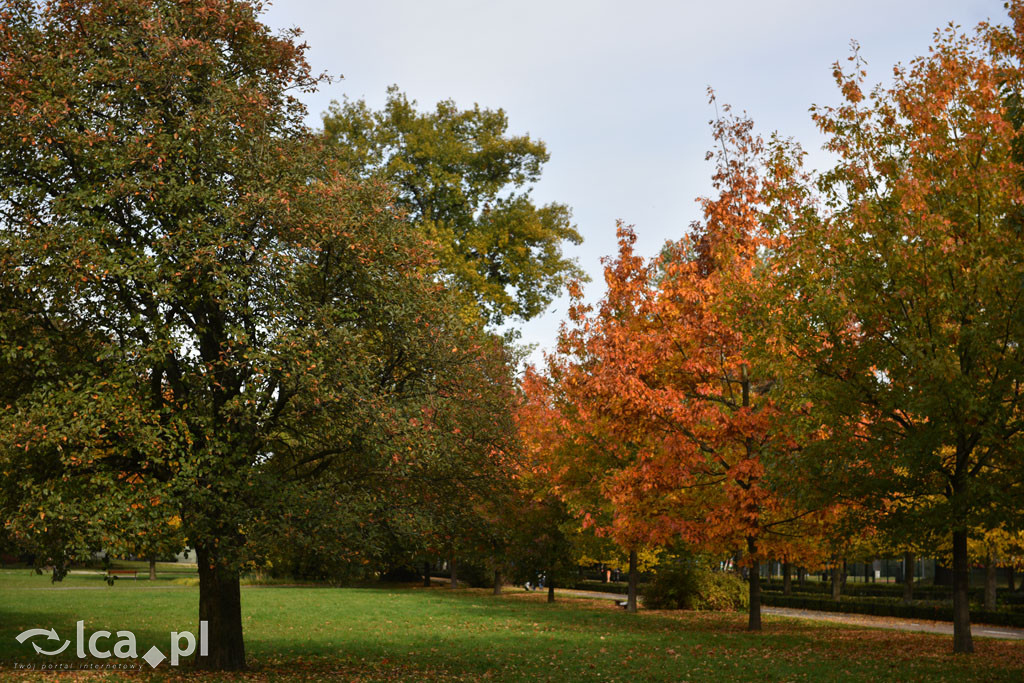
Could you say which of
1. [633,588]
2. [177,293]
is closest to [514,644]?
[177,293]

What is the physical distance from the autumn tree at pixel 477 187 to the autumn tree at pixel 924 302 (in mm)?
16960

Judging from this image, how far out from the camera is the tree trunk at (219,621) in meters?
14.5

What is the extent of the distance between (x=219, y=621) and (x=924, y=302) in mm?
13244

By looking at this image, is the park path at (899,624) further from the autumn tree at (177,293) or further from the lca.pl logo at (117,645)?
the lca.pl logo at (117,645)

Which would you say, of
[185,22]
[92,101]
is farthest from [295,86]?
[92,101]

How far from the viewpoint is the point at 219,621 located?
14.6 metres

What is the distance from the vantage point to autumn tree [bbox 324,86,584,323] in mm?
32969

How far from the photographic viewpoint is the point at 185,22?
14.0 meters

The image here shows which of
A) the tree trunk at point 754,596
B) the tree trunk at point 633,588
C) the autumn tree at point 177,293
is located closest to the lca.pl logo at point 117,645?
the autumn tree at point 177,293

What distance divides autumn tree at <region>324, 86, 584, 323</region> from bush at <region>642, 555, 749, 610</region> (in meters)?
11.4

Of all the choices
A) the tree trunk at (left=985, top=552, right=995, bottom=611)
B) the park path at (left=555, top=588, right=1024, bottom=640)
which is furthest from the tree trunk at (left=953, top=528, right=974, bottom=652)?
the tree trunk at (left=985, top=552, right=995, bottom=611)

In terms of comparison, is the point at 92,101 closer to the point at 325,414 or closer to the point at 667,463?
the point at 325,414

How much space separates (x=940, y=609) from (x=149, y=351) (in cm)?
2940

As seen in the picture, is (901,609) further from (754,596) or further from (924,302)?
(924,302)
